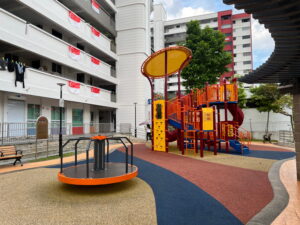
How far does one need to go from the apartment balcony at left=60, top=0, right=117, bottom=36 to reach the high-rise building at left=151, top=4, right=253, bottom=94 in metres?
26.0

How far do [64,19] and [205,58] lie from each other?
16.0 meters

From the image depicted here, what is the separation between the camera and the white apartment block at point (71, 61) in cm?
1350

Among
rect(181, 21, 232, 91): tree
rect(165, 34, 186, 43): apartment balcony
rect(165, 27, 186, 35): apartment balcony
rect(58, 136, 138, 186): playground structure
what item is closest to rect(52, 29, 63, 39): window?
rect(181, 21, 232, 91): tree

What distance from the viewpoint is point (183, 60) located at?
14414 mm

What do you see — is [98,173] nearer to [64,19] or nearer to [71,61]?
[71,61]

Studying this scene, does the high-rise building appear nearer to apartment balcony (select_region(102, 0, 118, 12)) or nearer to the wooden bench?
apartment balcony (select_region(102, 0, 118, 12))

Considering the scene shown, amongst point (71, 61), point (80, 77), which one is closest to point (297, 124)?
point (71, 61)

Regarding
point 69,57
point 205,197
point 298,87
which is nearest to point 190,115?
point 298,87

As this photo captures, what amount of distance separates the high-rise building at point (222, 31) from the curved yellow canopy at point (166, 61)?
38.7 meters

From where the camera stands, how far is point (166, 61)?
14.0 m

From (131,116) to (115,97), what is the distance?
10.7 feet

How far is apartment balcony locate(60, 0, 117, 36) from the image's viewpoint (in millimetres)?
20672

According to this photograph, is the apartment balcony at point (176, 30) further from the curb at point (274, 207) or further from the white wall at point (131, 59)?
the curb at point (274, 207)

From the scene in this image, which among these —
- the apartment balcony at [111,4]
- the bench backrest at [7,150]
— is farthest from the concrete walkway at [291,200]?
the apartment balcony at [111,4]
